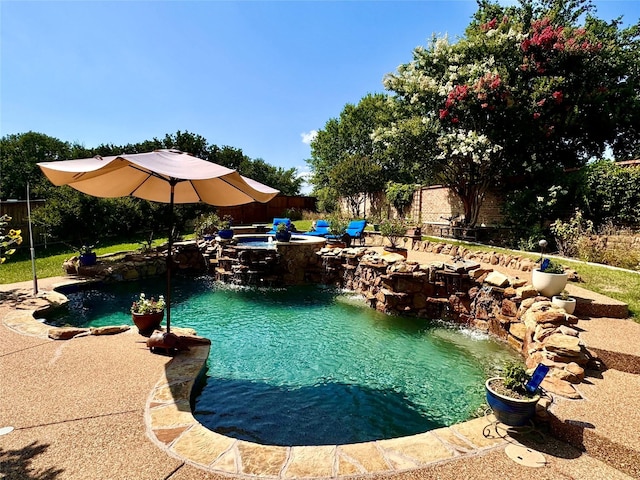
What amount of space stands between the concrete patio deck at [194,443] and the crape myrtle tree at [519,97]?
1054cm

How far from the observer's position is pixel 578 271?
7.14 m

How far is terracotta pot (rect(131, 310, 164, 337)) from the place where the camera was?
467 centimetres

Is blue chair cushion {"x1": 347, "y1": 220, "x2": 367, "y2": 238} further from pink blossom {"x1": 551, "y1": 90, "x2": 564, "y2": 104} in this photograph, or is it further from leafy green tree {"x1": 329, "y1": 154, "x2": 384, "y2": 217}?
leafy green tree {"x1": 329, "y1": 154, "x2": 384, "y2": 217}

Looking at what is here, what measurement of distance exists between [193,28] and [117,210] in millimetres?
6946

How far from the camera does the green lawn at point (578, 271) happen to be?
5714 millimetres

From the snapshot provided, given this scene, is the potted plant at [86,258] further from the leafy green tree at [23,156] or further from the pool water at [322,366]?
the leafy green tree at [23,156]

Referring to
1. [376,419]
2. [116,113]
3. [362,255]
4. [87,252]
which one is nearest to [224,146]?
[116,113]

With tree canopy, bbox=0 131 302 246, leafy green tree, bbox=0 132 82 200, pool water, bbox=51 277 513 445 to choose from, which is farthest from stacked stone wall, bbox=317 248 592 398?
leafy green tree, bbox=0 132 82 200

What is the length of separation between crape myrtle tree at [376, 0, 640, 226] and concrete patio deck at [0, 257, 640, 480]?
10.5 meters

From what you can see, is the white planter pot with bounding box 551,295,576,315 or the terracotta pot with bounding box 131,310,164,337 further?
the white planter pot with bounding box 551,295,576,315

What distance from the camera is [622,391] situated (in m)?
3.25

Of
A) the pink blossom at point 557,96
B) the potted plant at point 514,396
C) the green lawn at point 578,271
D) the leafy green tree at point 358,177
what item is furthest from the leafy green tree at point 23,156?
the potted plant at point 514,396

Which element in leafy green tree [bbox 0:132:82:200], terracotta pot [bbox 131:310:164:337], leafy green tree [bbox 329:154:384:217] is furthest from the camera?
leafy green tree [bbox 0:132:82:200]

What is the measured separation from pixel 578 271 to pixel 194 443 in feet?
26.7
